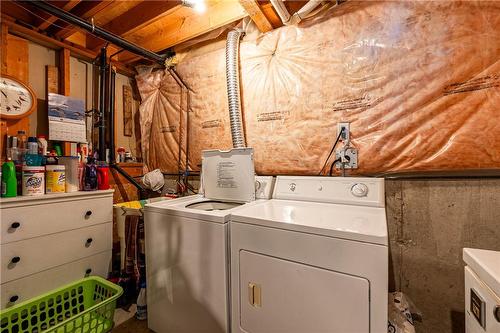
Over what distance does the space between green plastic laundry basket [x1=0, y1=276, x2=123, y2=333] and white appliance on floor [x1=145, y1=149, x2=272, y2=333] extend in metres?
0.28

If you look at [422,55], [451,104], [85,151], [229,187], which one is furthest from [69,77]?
[451,104]

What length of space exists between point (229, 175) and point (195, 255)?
65cm

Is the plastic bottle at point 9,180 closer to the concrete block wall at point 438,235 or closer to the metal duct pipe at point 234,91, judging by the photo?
the metal duct pipe at point 234,91

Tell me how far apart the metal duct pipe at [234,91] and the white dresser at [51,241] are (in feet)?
4.22

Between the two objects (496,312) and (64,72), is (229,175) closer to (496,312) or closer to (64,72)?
(496,312)

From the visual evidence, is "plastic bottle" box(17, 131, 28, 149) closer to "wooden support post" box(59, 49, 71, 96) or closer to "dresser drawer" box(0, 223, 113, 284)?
"wooden support post" box(59, 49, 71, 96)

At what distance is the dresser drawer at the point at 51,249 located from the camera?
143cm

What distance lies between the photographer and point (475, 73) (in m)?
1.16

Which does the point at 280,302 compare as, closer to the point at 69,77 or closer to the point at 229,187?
the point at 229,187

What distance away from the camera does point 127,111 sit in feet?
8.79

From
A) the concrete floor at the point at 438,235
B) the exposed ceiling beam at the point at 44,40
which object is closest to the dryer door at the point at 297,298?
the concrete floor at the point at 438,235

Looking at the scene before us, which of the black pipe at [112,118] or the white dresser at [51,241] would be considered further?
the black pipe at [112,118]

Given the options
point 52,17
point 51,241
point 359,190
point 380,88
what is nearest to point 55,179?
point 51,241

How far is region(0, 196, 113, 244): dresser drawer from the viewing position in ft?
4.68
